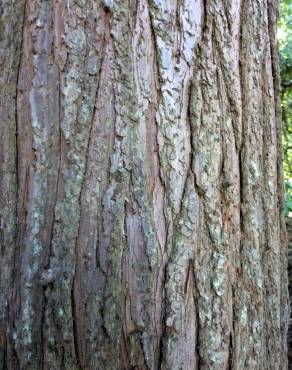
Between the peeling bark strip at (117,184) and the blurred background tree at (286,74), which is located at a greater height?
the blurred background tree at (286,74)

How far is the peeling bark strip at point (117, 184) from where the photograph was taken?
139cm

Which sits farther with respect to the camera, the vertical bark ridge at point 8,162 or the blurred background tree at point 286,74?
the blurred background tree at point 286,74

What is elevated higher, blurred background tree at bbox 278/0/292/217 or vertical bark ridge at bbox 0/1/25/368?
blurred background tree at bbox 278/0/292/217

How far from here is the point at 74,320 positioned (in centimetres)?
141

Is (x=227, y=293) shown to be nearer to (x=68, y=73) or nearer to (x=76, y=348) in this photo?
(x=76, y=348)

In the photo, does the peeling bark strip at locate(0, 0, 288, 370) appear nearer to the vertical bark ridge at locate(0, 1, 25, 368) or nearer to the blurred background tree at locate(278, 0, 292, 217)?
the vertical bark ridge at locate(0, 1, 25, 368)

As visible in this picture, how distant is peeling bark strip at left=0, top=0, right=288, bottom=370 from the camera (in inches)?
54.7

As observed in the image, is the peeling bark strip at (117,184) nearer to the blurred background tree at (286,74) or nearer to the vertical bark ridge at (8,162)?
the vertical bark ridge at (8,162)

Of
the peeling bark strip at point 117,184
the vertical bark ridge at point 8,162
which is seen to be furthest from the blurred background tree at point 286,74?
the vertical bark ridge at point 8,162

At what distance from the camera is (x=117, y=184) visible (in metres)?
1.39

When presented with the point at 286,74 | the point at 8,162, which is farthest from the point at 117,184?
the point at 286,74

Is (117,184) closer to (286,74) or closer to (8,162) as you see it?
(8,162)

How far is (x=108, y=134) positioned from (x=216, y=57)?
40 centimetres

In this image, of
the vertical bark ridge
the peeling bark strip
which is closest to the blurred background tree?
the peeling bark strip
